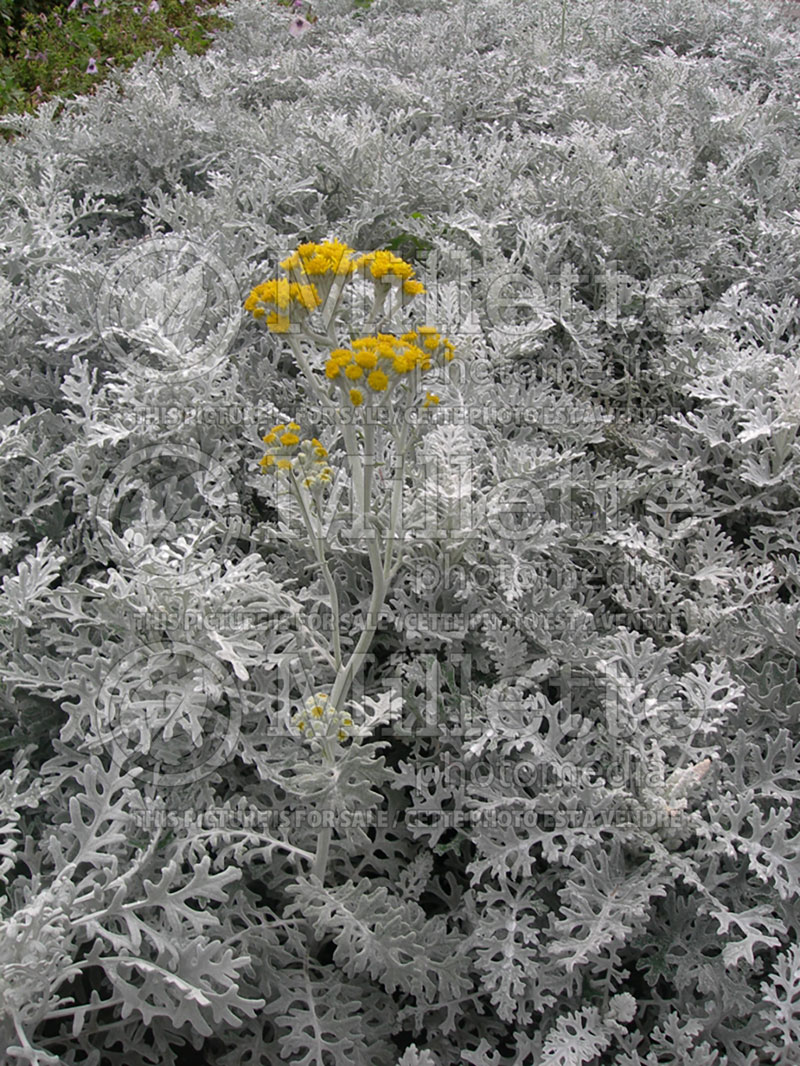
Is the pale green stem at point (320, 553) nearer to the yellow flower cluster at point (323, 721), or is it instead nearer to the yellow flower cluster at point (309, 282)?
the yellow flower cluster at point (323, 721)

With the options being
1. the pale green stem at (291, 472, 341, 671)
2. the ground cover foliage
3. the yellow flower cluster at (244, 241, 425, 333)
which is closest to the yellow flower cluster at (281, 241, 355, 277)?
the yellow flower cluster at (244, 241, 425, 333)

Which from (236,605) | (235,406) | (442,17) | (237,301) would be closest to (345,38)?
(442,17)

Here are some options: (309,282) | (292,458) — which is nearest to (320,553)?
(292,458)

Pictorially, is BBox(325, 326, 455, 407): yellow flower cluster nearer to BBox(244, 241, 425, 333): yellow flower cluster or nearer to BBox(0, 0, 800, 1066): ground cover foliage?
BBox(244, 241, 425, 333): yellow flower cluster

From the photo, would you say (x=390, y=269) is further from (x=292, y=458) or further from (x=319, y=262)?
(x=292, y=458)

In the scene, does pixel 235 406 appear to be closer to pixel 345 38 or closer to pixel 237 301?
pixel 237 301

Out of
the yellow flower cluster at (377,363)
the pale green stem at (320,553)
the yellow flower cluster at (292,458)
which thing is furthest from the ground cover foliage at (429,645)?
the yellow flower cluster at (377,363)
